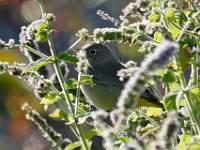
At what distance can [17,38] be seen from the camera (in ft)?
18.1

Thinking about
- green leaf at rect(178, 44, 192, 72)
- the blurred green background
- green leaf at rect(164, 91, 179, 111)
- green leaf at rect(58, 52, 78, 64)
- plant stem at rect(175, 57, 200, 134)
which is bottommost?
plant stem at rect(175, 57, 200, 134)

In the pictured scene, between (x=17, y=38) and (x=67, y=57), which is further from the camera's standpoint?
(x=17, y=38)

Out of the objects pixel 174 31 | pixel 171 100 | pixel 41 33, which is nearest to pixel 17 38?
pixel 41 33

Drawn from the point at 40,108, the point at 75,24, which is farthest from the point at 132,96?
the point at 75,24

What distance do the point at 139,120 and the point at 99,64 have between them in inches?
80.8

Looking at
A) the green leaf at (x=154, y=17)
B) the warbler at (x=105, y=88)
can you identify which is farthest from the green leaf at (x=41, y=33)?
the warbler at (x=105, y=88)

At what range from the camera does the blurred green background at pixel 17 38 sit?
4.79 metres

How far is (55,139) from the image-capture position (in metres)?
1.70

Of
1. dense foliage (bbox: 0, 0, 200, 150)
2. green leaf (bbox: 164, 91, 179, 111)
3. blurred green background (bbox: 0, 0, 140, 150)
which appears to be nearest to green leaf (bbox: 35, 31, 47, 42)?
dense foliage (bbox: 0, 0, 200, 150)

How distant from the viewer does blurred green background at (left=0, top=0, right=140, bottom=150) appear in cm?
479

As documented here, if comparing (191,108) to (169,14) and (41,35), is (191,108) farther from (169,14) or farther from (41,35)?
(41,35)

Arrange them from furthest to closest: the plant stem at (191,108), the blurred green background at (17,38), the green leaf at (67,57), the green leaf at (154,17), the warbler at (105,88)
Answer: the blurred green background at (17,38) → the warbler at (105,88) → the green leaf at (67,57) → the green leaf at (154,17) → the plant stem at (191,108)

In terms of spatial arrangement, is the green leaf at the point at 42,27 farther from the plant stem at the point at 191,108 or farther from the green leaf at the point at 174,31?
the plant stem at the point at 191,108

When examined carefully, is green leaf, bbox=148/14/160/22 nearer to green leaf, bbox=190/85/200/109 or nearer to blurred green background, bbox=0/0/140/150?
green leaf, bbox=190/85/200/109
